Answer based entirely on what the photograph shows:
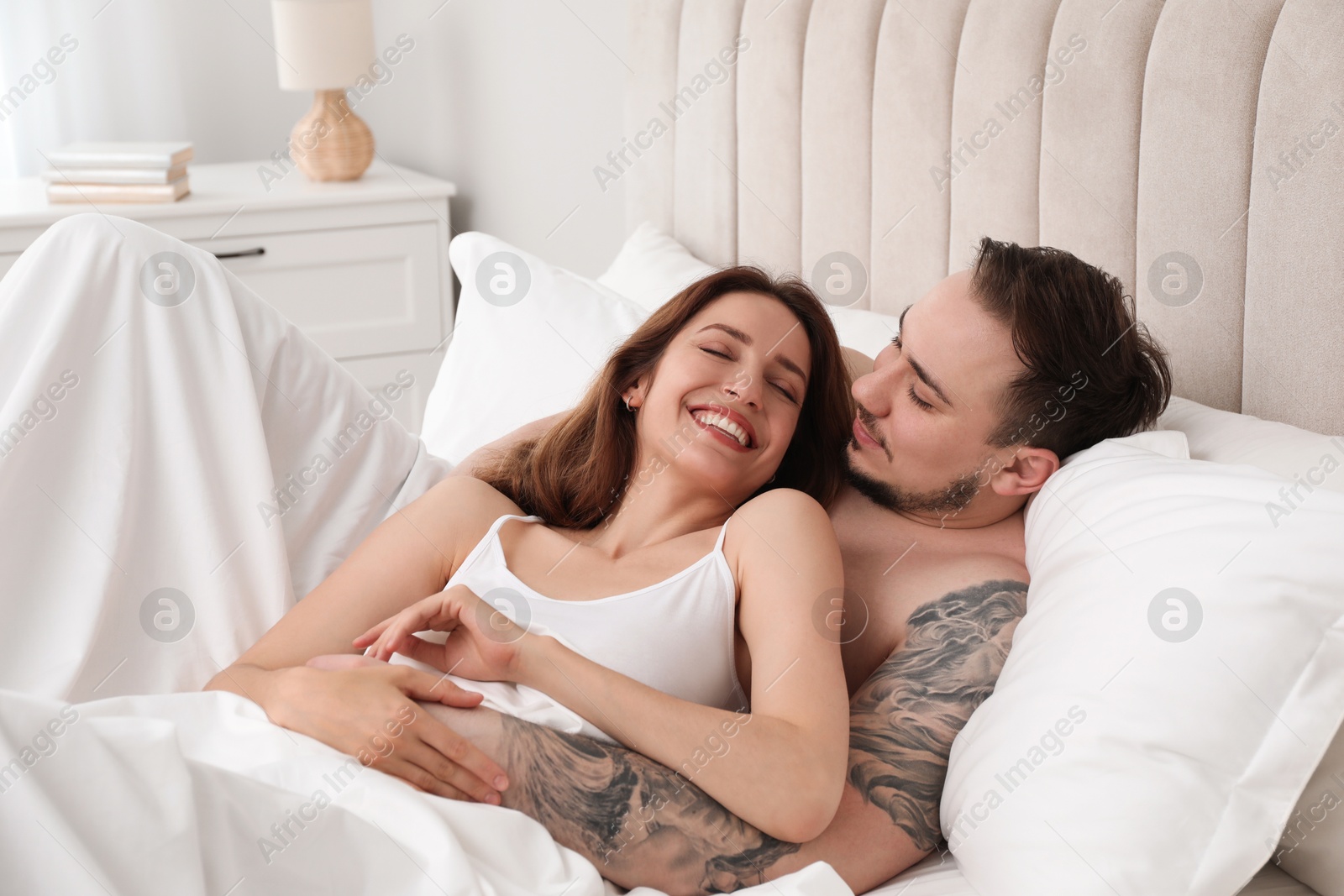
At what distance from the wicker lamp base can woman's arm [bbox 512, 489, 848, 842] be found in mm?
2080

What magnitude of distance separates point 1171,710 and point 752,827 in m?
0.35

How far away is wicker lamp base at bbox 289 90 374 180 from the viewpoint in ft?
8.98

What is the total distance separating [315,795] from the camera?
843mm

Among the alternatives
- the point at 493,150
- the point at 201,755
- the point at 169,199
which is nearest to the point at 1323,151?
the point at 201,755

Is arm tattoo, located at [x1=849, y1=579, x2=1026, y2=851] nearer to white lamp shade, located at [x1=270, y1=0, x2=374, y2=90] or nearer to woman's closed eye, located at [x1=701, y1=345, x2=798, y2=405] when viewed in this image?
woman's closed eye, located at [x1=701, y1=345, x2=798, y2=405]

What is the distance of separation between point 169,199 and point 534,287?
1.30 m

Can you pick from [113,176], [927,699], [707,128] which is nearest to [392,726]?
[927,699]

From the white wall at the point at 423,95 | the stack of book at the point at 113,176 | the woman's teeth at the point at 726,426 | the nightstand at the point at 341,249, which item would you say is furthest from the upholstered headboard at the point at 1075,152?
the stack of book at the point at 113,176

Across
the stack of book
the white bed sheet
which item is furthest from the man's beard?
the stack of book

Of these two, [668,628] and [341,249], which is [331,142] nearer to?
[341,249]

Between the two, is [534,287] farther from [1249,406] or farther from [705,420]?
[1249,406]

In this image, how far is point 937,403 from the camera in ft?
3.65

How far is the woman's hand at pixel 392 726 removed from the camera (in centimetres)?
93

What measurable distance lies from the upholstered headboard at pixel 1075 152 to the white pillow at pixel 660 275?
3.5 inches
